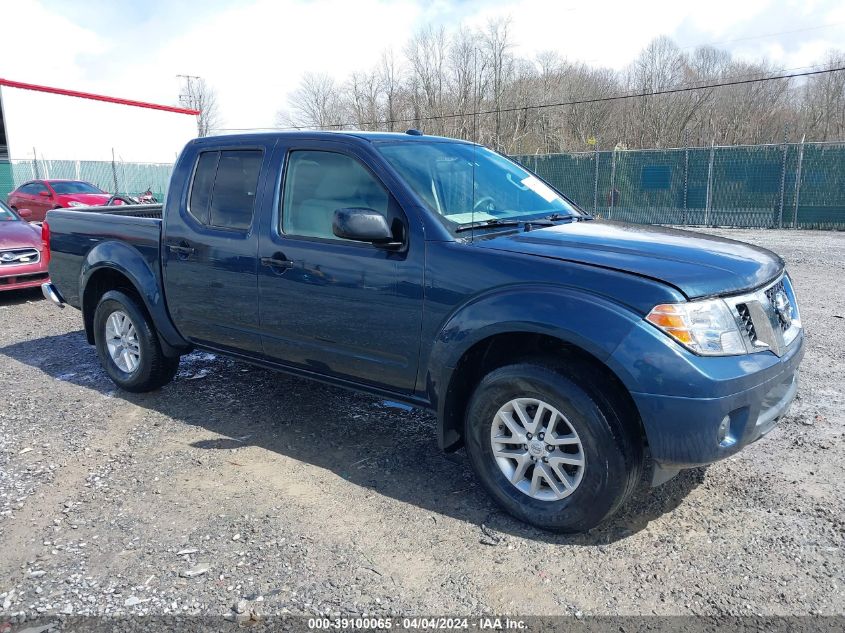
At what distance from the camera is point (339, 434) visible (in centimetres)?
459

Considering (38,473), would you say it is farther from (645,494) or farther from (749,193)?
(749,193)

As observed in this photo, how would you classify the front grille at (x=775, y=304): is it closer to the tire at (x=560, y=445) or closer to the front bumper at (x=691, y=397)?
the front bumper at (x=691, y=397)

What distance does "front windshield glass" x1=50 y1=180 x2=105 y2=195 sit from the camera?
18.2 meters

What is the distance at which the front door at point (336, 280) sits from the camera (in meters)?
3.64

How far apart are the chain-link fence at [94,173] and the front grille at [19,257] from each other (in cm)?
1907

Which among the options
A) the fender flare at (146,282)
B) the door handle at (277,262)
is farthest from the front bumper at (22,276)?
the door handle at (277,262)

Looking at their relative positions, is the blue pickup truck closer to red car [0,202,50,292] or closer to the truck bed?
the truck bed

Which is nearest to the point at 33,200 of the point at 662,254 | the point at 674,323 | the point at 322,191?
the point at 322,191

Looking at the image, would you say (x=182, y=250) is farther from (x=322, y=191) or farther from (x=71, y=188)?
(x=71, y=188)

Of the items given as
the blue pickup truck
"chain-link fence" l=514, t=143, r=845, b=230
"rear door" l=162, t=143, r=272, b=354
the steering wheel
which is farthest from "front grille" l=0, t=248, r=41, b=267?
"chain-link fence" l=514, t=143, r=845, b=230

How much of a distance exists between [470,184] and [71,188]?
57.9 ft

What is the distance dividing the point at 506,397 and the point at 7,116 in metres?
37.1

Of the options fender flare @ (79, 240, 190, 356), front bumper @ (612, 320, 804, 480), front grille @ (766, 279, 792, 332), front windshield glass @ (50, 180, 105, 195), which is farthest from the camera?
front windshield glass @ (50, 180, 105, 195)

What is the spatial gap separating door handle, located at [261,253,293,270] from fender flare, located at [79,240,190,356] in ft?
4.00
